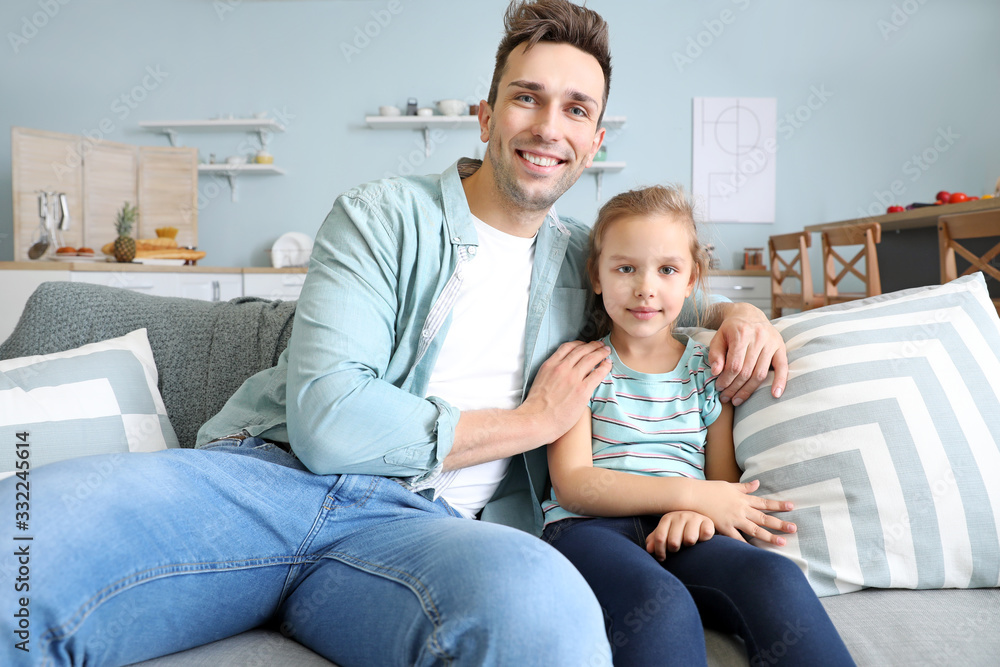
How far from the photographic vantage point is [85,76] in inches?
179

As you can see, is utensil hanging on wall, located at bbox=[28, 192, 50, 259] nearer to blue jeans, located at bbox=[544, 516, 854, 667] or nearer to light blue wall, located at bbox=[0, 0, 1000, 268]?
light blue wall, located at bbox=[0, 0, 1000, 268]

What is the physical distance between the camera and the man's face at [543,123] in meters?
1.18

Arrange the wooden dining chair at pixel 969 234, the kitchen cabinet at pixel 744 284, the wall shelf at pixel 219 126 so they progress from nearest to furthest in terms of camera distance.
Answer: the wooden dining chair at pixel 969 234
the kitchen cabinet at pixel 744 284
the wall shelf at pixel 219 126

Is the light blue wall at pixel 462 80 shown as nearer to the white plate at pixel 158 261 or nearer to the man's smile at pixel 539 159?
the white plate at pixel 158 261

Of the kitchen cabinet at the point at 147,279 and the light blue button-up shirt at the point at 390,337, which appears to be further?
the kitchen cabinet at the point at 147,279

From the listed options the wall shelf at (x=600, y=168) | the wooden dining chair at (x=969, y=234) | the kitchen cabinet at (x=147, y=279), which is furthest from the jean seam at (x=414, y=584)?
the wall shelf at (x=600, y=168)

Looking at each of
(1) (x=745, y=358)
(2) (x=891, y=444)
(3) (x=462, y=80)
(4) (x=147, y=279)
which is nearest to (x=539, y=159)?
(1) (x=745, y=358)

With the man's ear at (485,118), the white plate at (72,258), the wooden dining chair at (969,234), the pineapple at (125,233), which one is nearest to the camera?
the man's ear at (485,118)

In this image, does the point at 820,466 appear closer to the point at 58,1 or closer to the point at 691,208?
the point at 691,208

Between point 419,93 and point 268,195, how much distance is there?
1.28 meters

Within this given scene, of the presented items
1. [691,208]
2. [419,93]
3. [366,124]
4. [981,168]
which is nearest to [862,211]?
[981,168]

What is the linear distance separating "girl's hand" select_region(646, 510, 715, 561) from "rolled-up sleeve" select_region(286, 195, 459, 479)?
0.33 m

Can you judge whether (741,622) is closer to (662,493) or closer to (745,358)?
(662,493)

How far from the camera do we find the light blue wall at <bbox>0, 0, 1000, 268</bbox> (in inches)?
179
